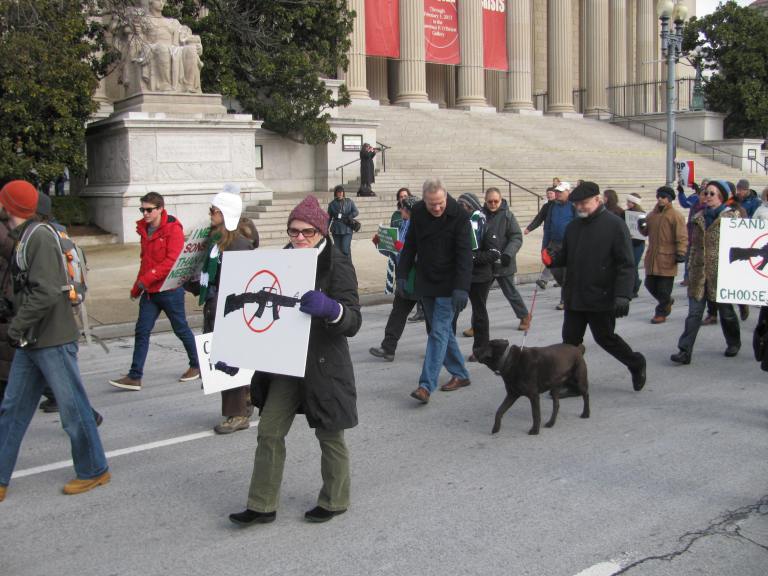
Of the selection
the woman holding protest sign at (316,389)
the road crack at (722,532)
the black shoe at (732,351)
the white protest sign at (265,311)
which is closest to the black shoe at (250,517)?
the woman holding protest sign at (316,389)

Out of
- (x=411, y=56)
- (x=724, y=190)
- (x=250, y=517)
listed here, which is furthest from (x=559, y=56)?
(x=250, y=517)

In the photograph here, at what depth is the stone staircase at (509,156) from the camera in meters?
26.4

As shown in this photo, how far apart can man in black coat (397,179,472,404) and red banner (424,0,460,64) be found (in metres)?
31.0

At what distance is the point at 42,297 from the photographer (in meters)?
4.62

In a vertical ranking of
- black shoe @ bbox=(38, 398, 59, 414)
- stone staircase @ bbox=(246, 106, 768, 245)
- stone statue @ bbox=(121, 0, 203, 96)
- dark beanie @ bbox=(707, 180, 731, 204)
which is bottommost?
black shoe @ bbox=(38, 398, 59, 414)

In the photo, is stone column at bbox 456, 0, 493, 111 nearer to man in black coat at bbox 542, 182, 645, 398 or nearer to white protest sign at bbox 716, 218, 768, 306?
white protest sign at bbox 716, 218, 768, 306

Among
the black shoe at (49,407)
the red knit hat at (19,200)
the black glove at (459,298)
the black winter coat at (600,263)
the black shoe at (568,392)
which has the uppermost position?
the red knit hat at (19,200)

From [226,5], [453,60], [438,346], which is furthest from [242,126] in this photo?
Answer: [453,60]

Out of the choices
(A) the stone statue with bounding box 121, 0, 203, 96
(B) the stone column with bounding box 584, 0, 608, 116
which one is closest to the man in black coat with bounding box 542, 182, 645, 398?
(A) the stone statue with bounding box 121, 0, 203, 96

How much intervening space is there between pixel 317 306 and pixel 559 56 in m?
39.7

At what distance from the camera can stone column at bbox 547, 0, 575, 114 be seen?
40625 mm

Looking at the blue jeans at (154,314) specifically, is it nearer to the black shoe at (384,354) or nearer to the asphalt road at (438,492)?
the asphalt road at (438,492)

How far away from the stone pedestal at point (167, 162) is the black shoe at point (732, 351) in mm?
13520

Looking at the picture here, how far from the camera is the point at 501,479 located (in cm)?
515
